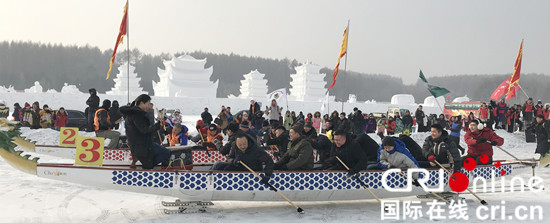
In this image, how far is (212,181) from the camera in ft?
21.8

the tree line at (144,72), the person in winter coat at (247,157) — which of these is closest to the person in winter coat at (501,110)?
the person in winter coat at (247,157)

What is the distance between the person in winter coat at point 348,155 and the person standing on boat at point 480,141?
2.41 meters

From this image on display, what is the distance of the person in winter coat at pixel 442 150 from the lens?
7504 millimetres

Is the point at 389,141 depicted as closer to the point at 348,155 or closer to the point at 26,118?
the point at 348,155

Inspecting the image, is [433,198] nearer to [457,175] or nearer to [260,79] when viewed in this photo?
[457,175]

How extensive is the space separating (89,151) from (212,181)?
71.4 inches

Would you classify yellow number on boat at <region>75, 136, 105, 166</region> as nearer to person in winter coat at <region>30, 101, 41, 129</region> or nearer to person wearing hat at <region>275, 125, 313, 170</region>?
person wearing hat at <region>275, 125, 313, 170</region>

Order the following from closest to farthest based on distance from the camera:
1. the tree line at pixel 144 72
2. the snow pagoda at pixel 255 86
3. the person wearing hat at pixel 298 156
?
the person wearing hat at pixel 298 156 < the snow pagoda at pixel 255 86 < the tree line at pixel 144 72

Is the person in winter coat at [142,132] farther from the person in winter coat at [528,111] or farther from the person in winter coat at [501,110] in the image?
the person in winter coat at [501,110]

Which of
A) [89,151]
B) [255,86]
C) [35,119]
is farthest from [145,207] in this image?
[255,86]

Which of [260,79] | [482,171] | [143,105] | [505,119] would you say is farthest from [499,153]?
[260,79]

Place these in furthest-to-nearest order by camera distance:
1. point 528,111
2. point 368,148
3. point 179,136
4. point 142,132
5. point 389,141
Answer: point 528,111 < point 179,136 < point 368,148 < point 389,141 < point 142,132

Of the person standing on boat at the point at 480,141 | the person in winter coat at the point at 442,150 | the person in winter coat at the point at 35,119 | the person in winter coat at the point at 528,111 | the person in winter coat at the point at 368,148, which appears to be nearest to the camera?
the person in winter coat at the point at 442,150

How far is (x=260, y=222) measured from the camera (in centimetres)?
639
